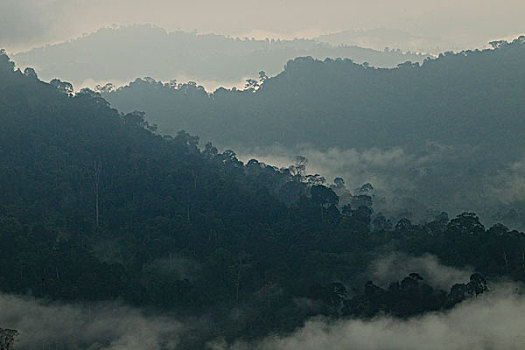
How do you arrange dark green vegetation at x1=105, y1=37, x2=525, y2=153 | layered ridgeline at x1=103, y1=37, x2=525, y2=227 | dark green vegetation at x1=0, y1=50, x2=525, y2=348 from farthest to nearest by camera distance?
dark green vegetation at x1=105, y1=37, x2=525, y2=153 → layered ridgeline at x1=103, y1=37, x2=525, y2=227 → dark green vegetation at x1=0, y1=50, x2=525, y2=348

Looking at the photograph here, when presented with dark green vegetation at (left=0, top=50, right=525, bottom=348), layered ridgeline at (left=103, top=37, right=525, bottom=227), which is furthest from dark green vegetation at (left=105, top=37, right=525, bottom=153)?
dark green vegetation at (left=0, top=50, right=525, bottom=348)

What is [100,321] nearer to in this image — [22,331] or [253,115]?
[22,331]

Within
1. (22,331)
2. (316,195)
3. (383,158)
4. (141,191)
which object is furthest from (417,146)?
(22,331)

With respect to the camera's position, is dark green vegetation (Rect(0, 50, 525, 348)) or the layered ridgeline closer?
dark green vegetation (Rect(0, 50, 525, 348))

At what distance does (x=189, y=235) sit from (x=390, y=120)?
8480 cm

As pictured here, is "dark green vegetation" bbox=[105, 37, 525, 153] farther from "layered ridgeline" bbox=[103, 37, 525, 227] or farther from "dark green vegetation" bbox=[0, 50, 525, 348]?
"dark green vegetation" bbox=[0, 50, 525, 348]

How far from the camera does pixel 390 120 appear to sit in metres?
168

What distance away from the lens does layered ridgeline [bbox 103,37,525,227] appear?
136m

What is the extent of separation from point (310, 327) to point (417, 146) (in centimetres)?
8440

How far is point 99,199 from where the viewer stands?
3868 inches

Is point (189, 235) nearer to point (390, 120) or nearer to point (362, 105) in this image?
point (390, 120)

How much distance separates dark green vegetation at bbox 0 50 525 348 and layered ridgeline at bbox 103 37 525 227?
29154mm

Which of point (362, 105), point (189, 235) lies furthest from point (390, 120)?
point (189, 235)

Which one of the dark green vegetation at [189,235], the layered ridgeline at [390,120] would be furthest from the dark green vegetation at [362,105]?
the dark green vegetation at [189,235]
